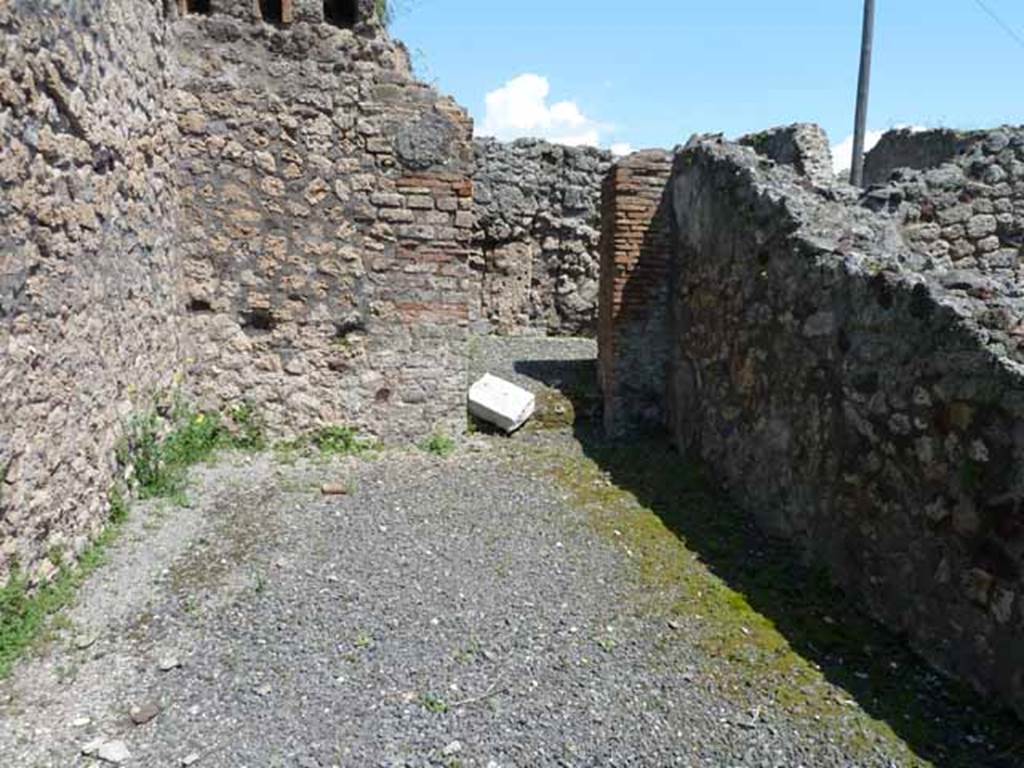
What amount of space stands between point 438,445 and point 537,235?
18.3ft

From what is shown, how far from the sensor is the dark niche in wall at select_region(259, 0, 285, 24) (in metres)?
5.58

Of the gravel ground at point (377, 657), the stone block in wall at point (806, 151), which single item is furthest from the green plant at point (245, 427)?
the stone block in wall at point (806, 151)

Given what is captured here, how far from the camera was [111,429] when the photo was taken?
430 cm

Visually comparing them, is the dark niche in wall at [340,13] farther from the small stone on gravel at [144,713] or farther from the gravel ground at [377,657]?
the small stone on gravel at [144,713]

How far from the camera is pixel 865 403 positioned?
3.83 m

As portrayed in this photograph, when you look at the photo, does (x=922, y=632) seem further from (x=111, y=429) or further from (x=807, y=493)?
(x=111, y=429)

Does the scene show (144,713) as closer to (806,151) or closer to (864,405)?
(864,405)

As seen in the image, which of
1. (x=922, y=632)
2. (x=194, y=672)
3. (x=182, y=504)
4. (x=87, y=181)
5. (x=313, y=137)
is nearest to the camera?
(x=194, y=672)

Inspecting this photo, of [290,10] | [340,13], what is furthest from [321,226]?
[340,13]

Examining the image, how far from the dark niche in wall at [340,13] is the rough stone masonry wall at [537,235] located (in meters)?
4.69

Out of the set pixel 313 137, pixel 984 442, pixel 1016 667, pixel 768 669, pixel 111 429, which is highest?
pixel 313 137

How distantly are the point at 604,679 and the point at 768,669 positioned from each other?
68cm

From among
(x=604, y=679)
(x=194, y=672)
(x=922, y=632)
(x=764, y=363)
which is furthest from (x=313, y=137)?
(x=922, y=632)

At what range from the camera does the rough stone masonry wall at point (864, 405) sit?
3.04 meters
